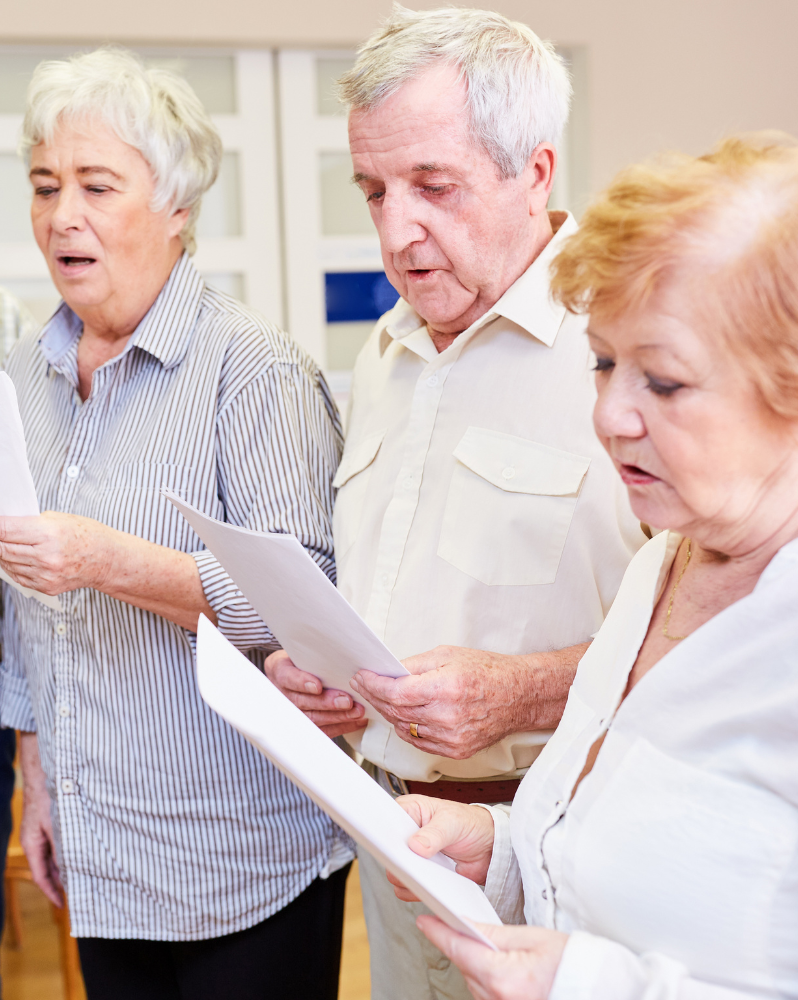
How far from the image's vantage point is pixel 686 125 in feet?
13.0

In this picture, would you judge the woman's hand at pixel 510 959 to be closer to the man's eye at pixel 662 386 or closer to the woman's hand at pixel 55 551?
the man's eye at pixel 662 386

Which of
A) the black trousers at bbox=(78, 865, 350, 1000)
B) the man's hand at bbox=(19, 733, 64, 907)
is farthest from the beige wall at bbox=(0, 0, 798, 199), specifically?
the black trousers at bbox=(78, 865, 350, 1000)

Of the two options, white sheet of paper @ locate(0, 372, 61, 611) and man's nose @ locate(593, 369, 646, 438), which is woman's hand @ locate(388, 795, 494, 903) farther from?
white sheet of paper @ locate(0, 372, 61, 611)

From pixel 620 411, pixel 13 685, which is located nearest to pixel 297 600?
pixel 620 411

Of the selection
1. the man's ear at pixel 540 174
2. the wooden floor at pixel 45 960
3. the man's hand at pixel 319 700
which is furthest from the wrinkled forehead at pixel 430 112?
the wooden floor at pixel 45 960

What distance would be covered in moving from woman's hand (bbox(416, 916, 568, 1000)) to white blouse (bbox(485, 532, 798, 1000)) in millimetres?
21

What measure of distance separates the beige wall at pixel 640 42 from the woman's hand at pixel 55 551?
282 cm

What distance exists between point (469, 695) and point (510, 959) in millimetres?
378

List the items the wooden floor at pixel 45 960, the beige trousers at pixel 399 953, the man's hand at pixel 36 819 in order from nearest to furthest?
the beige trousers at pixel 399 953 < the man's hand at pixel 36 819 < the wooden floor at pixel 45 960

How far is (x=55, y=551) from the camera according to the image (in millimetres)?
1271

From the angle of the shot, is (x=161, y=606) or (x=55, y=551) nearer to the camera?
(x=55, y=551)

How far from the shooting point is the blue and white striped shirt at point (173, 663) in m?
1.45

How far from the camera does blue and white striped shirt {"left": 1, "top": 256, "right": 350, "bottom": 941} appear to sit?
57.0 inches

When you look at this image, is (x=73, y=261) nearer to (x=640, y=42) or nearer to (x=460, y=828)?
(x=460, y=828)
